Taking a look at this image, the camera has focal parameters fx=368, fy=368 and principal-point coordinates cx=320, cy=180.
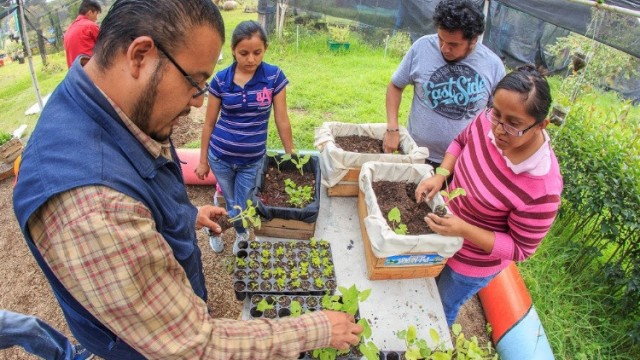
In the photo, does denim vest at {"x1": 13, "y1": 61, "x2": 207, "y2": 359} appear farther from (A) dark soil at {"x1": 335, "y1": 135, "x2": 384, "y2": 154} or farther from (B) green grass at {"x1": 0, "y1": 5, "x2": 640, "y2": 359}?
(B) green grass at {"x1": 0, "y1": 5, "x2": 640, "y2": 359}

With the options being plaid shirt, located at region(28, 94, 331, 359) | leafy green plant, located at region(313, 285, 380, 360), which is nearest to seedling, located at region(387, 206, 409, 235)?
leafy green plant, located at region(313, 285, 380, 360)

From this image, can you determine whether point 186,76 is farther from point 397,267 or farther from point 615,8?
point 615,8

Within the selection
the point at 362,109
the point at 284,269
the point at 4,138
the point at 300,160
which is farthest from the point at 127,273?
the point at 362,109

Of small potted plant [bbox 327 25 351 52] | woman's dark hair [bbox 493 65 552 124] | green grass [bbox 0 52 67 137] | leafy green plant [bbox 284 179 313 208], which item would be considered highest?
woman's dark hair [bbox 493 65 552 124]

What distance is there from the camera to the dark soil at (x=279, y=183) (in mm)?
1986

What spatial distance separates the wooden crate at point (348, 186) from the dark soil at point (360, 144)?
0.75 ft

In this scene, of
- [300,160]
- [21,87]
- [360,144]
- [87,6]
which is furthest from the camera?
[21,87]

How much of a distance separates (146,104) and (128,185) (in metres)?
0.21

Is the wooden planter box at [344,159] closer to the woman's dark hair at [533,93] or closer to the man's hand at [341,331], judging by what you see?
the woman's dark hair at [533,93]

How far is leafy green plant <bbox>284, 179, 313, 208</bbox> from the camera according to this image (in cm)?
196

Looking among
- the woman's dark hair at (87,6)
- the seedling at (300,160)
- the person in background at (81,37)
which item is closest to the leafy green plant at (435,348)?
the seedling at (300,160)

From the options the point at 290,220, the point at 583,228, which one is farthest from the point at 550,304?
the point at 290,220

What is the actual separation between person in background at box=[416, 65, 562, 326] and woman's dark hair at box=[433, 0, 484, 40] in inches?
21.4

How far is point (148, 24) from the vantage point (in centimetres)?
87
